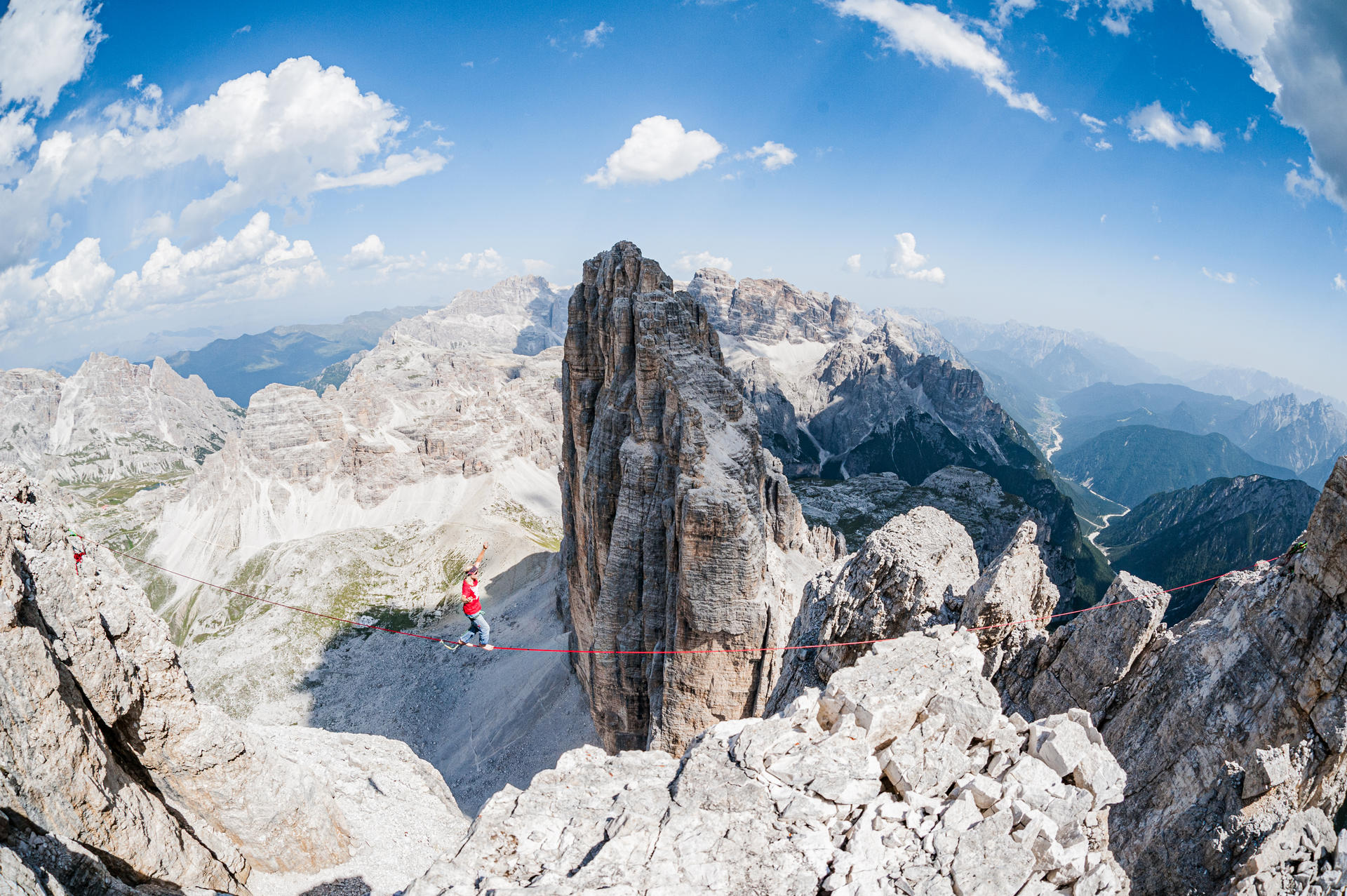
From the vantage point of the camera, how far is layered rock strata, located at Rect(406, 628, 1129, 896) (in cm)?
955

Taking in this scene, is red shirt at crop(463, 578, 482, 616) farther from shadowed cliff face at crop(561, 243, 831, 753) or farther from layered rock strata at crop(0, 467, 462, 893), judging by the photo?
shadowed cliff face at crop(561, 243, 831, 753)

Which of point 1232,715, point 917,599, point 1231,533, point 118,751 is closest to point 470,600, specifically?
point 118,751

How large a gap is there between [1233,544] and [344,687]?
218m

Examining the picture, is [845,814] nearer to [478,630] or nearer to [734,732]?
[734,732]

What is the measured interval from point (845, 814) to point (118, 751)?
67.1ft

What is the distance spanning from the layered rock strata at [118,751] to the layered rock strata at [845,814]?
10.1 metres

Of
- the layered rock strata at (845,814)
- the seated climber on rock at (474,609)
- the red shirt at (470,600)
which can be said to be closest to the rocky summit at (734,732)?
the layered rock strata at (845,814)

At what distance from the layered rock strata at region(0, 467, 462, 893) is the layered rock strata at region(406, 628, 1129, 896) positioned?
10.1 meters

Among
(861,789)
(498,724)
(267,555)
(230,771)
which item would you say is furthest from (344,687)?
(861,789)

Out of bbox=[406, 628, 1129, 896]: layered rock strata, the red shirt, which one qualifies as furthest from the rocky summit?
the red shirt

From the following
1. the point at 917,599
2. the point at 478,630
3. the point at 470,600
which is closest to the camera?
the point at 917,599

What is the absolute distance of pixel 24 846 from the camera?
36.0ft

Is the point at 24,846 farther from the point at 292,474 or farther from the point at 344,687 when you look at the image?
the point at 292,474

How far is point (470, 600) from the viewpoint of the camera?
28734mm
